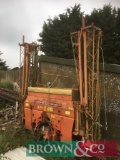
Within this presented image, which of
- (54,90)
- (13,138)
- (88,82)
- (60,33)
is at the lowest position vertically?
(13,138)

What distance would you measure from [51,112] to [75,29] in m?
15.4

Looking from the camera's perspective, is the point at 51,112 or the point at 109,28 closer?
the point at 51,112

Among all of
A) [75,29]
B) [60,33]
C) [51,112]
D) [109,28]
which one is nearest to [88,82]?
[51,112]

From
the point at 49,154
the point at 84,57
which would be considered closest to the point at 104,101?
the point at 84,57

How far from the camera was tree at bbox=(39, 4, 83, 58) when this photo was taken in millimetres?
21812

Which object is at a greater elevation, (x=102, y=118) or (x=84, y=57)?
(x=84, y=57)

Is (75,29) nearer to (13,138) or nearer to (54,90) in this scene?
(54,90)

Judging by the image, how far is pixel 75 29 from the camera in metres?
22.5

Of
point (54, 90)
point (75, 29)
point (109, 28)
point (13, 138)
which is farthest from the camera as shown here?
point (75, 29)

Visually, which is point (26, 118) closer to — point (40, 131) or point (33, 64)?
point (40, 131)

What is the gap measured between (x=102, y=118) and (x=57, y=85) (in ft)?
11.6

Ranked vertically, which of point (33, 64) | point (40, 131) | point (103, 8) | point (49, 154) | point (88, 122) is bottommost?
point (49, 154)

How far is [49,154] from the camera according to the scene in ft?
26.9

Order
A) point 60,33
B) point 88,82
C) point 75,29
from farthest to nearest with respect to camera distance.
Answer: point 60,33
point 75,29
point 88,82
